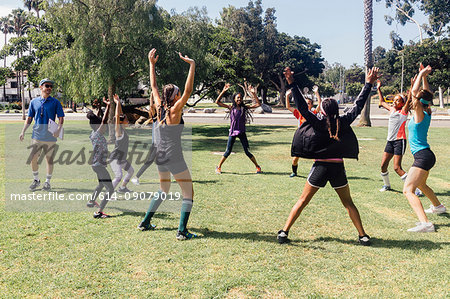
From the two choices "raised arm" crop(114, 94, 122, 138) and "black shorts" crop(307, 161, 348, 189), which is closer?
"black shorts" crop(307, 161, 348, 189)

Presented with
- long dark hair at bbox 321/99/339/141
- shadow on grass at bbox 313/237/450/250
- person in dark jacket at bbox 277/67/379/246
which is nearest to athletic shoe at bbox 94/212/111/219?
person in dark jacket at bbox 277/67/379/246

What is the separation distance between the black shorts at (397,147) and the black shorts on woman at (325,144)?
129 inches

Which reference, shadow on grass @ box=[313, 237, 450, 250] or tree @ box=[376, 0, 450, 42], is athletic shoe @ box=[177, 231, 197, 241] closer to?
shadow on grass @ box=[313, 237, 450, 250]

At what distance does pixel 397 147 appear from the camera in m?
7.62

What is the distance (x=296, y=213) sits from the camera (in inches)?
195

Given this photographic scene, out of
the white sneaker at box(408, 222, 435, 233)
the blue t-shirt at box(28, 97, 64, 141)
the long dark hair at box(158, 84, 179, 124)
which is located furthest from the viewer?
the blue t-shirt at box(28, 97, 64, 141)

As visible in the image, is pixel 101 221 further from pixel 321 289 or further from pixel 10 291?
pixel 321 289

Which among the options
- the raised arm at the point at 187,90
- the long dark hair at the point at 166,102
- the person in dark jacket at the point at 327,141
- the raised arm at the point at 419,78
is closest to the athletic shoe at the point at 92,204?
the long dark hair at the point at 166,102

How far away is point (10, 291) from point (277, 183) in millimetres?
6159

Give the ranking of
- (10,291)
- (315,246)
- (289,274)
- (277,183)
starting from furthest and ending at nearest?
(277,183)
(315,246)
(289,274)
(10,291)

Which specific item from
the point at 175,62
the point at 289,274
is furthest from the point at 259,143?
the point at 289,274

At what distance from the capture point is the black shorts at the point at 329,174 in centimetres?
477

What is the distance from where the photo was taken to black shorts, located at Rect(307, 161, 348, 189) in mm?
4770

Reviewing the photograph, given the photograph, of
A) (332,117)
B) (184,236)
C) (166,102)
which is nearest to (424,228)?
(332,117)
